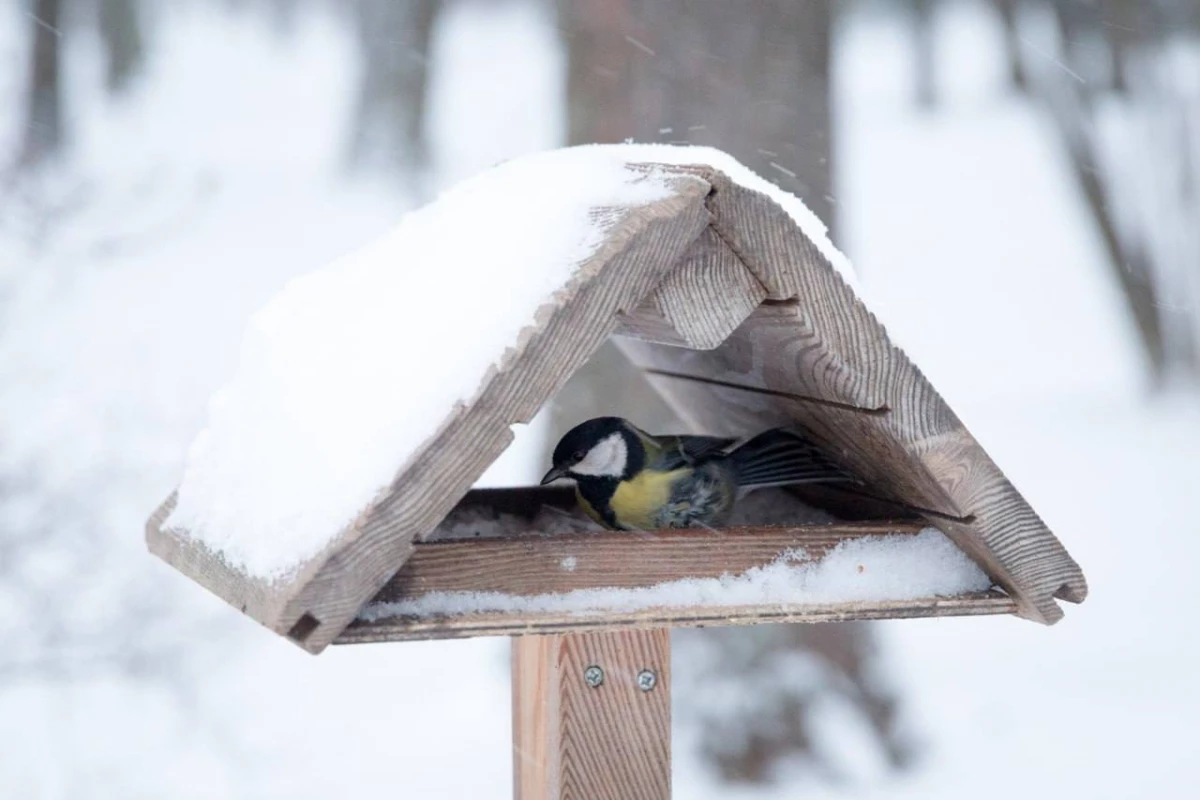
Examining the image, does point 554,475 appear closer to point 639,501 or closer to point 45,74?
point 639,501

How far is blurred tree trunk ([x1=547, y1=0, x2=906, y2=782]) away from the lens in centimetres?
408

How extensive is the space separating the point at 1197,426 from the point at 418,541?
600 centimetres

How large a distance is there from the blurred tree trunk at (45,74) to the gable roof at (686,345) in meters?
3.99

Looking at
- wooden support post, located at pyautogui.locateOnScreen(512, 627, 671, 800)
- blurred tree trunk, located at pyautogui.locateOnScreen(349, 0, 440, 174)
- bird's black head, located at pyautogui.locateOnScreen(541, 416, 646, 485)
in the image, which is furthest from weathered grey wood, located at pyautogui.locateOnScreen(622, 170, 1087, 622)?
blurred tree trunk, located at pyautogui.locateOnScreen(349, 0, 440, 174)

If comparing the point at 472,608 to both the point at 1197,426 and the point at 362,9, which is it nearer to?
the point at 362,9

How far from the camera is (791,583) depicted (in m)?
1.67

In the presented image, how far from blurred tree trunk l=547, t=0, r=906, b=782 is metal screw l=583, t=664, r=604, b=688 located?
230cm

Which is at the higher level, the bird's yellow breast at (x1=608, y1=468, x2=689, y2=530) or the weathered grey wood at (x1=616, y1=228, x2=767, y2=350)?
the weathered grey wood at (x1=616, y1=228, x2=767, y2=350)

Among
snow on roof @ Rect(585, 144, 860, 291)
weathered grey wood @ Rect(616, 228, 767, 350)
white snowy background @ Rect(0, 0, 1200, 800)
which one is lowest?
white snowy background @ Rect(0, 0, 1200, 800)

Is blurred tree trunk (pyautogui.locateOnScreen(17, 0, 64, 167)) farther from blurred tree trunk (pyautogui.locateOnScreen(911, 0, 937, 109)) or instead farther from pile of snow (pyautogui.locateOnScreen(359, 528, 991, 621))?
pile of snow (pyautogui.locateOnScreen(359, 528, 991, 621))

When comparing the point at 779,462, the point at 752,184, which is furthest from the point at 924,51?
the point at 752,184

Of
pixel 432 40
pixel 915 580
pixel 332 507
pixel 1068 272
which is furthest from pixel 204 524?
pixel 1068 272

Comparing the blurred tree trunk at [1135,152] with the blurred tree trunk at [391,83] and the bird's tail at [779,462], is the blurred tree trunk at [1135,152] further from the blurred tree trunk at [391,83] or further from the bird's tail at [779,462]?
the bird's tail at [779,462]

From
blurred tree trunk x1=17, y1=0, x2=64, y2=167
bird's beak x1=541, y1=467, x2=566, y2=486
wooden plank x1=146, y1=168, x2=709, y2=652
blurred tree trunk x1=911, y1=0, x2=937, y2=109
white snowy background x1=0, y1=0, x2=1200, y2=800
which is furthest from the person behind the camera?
blurred tree trunk x1=911, y1=0, x2=937, y2=109
